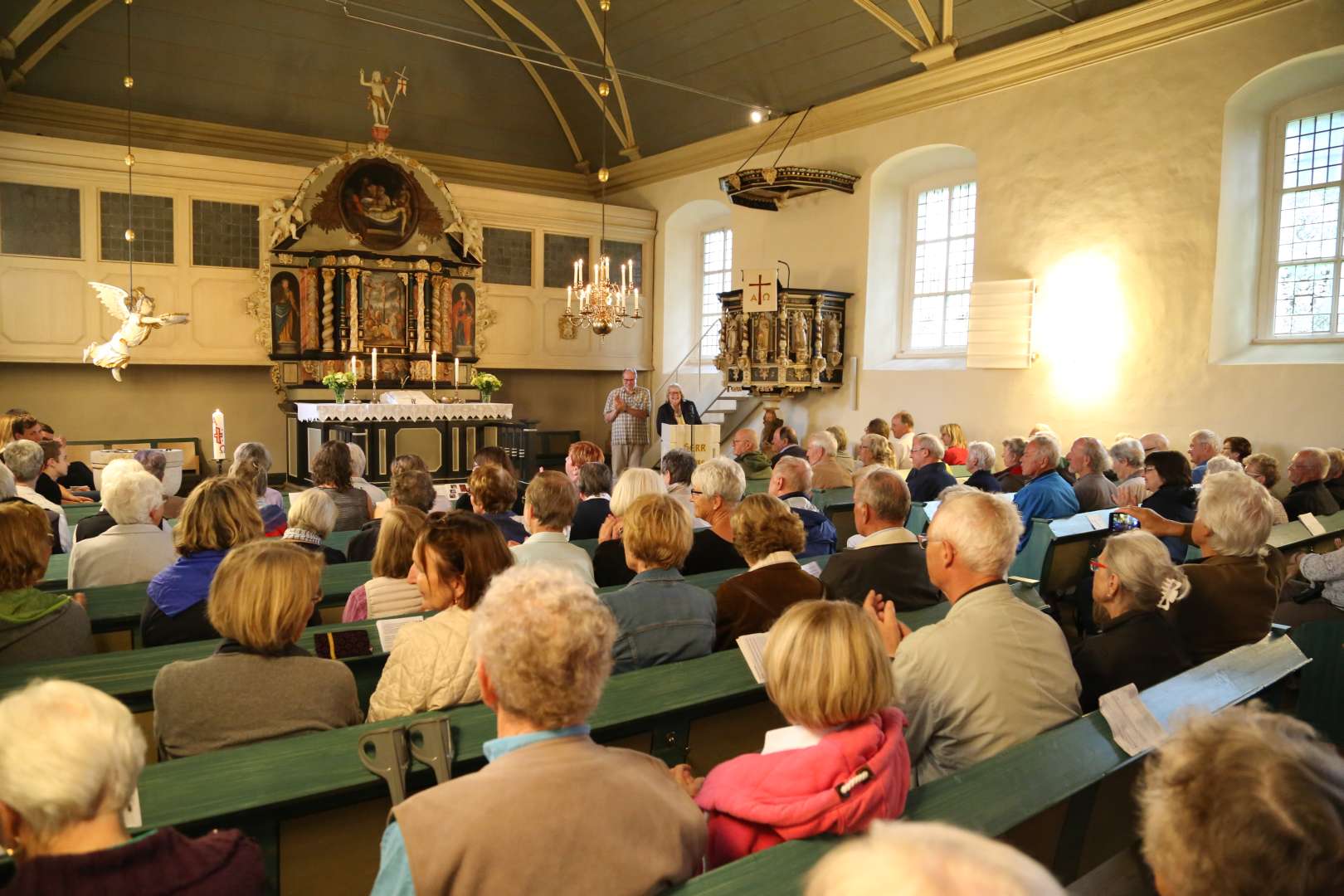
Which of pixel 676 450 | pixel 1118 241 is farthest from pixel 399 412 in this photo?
pixel 1118 241

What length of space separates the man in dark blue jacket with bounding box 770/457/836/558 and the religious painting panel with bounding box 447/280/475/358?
9099 mm

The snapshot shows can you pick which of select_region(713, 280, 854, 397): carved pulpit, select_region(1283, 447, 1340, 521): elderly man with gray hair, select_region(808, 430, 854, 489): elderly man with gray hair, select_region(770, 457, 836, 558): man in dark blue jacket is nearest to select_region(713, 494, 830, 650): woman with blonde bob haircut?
select_region(770, 457, 836, 558): man in dark blue jacket

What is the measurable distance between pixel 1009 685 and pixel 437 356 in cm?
1171

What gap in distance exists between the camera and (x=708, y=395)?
14258 mm

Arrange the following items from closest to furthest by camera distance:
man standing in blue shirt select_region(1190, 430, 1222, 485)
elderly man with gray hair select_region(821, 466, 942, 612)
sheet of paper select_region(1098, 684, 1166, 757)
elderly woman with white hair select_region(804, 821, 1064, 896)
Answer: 1. elderly woman with white hair select_region(804, 821, 1064, 896)
2. sheet of paper select_region(1098, 684, 1166, 757)
3. elderly man with gray hair select_region(821, 466, 942, 612)
4. man standing in blue shirt select_region(1190, 430, 1222, 485)

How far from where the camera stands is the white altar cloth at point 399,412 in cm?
1080

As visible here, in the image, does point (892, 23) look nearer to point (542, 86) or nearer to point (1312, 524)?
point (542, 86)

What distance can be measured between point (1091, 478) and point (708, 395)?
28.4 ft

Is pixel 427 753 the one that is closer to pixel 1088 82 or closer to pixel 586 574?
pixel 586 574

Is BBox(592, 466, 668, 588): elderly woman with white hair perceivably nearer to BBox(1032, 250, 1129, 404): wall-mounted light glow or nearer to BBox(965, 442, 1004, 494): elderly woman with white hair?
BBox(965, 442, 1004, 494): elderly woman with white hair

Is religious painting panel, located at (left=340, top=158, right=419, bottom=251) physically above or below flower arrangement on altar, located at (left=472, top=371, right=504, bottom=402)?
above

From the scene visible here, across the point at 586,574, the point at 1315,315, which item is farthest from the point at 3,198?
the point at 1315,315

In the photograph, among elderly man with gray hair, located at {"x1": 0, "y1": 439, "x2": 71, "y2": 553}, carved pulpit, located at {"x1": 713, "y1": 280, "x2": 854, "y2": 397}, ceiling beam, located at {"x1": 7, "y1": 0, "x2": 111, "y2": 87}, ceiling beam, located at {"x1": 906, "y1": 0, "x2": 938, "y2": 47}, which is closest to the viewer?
elderly man with gray hair, located at {"x1": 0, "y1": 439, "x2": 71, "y2": 553}

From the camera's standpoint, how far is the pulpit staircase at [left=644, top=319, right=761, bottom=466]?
43.6 ft
